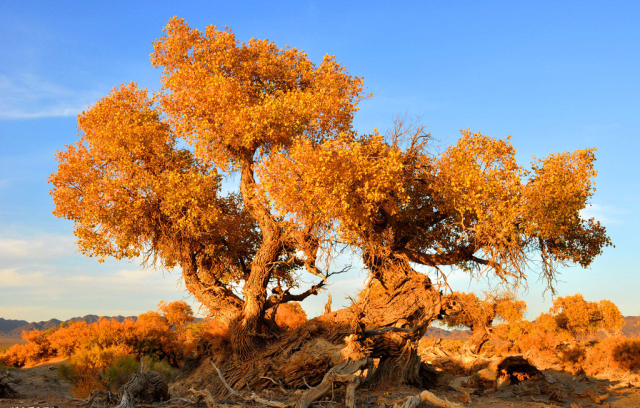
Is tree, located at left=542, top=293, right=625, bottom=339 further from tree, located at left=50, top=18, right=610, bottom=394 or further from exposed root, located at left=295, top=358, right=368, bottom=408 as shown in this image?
exposed root, located at left=295, top=358, right=368, bottom=408

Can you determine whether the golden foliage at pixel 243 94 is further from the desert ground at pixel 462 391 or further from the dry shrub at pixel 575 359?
the dry shrub at pixel 575 359

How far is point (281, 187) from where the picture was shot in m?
14.0

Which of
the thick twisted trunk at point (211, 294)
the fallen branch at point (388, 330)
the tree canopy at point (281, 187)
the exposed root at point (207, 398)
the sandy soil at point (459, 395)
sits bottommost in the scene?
the sandy soil at point (459, 395)

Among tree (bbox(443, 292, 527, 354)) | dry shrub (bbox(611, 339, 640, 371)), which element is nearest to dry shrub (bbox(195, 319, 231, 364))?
tree (bbox(443, 292, 527, 354))

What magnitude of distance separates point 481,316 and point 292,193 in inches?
671

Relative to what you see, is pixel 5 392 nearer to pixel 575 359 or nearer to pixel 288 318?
pixel 288 318

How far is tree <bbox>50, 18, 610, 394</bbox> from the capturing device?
1395 centimetres

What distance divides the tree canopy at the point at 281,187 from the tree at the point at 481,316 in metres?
2.83

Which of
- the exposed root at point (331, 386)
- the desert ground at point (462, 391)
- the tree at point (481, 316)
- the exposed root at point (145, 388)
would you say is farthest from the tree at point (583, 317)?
the exposed root at point (145, 388)

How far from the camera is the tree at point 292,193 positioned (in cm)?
1395

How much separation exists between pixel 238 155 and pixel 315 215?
15.2 feet

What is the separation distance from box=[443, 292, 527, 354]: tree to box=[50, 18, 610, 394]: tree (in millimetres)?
2774

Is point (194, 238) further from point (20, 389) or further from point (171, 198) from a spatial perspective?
point (20, 389)

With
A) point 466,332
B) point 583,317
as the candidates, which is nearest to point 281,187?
point 583,317
